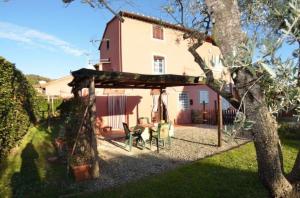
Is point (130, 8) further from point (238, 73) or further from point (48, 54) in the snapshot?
point (48, 54)

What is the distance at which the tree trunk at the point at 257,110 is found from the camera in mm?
2295

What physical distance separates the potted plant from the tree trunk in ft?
18.3

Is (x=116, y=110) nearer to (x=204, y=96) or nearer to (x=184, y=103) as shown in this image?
(x=184, y=103)

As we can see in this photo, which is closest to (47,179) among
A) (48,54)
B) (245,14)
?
(245,14)

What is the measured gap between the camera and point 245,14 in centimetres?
398

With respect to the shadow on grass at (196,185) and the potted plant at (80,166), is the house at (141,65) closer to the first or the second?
the potted plant at (80,166)

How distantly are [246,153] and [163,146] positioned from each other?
362 centimetres

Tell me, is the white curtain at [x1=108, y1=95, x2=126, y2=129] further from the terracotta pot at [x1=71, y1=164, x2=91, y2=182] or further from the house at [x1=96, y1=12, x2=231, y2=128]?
the terracotta pot at [x1=71, y1=164, x2=91, y2=182]

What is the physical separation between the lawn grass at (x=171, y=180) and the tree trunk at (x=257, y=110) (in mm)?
2903

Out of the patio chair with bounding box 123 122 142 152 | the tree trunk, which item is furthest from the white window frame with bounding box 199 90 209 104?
the tree trunk

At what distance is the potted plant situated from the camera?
6984mm

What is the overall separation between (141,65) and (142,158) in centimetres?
1056

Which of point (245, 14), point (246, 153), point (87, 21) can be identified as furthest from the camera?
point (87, 21)

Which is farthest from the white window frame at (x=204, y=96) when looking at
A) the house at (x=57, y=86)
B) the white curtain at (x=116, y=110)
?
the house at (x=57, y=86)
